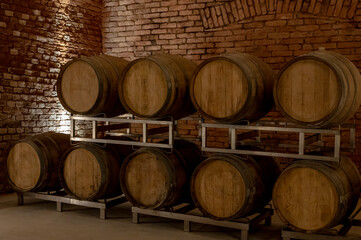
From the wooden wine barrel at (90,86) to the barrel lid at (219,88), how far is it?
1017 millimetres

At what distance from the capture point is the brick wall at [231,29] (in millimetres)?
5664

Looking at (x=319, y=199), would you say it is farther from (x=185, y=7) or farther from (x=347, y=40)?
(x=185, y=7)

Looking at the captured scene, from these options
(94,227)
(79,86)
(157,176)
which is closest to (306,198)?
(157,176)

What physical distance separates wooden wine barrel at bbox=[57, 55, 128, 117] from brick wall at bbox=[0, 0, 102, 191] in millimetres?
1302

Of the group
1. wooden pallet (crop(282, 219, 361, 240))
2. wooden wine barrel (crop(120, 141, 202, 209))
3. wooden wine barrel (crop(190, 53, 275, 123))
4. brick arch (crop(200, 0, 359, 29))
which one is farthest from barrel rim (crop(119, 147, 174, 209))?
brick arch (crop(200, 0, 359, 29))

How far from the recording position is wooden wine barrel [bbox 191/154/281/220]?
3.89 meters

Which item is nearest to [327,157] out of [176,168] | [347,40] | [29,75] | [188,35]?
[176,168]

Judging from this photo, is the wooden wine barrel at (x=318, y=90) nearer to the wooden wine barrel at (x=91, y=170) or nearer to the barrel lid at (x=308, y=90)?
the barrel lid at (x=308, y=90)

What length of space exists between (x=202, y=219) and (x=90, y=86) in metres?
1.75

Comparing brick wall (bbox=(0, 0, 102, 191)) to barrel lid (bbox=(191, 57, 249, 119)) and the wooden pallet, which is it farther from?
the wooden pallet

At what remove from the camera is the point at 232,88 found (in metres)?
3.91

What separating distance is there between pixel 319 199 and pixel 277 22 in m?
3.09

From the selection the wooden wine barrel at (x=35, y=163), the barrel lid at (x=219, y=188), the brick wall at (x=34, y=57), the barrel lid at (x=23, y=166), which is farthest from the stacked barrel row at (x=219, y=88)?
the brick wall at (x=34, y=57)

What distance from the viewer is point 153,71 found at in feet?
14.0
